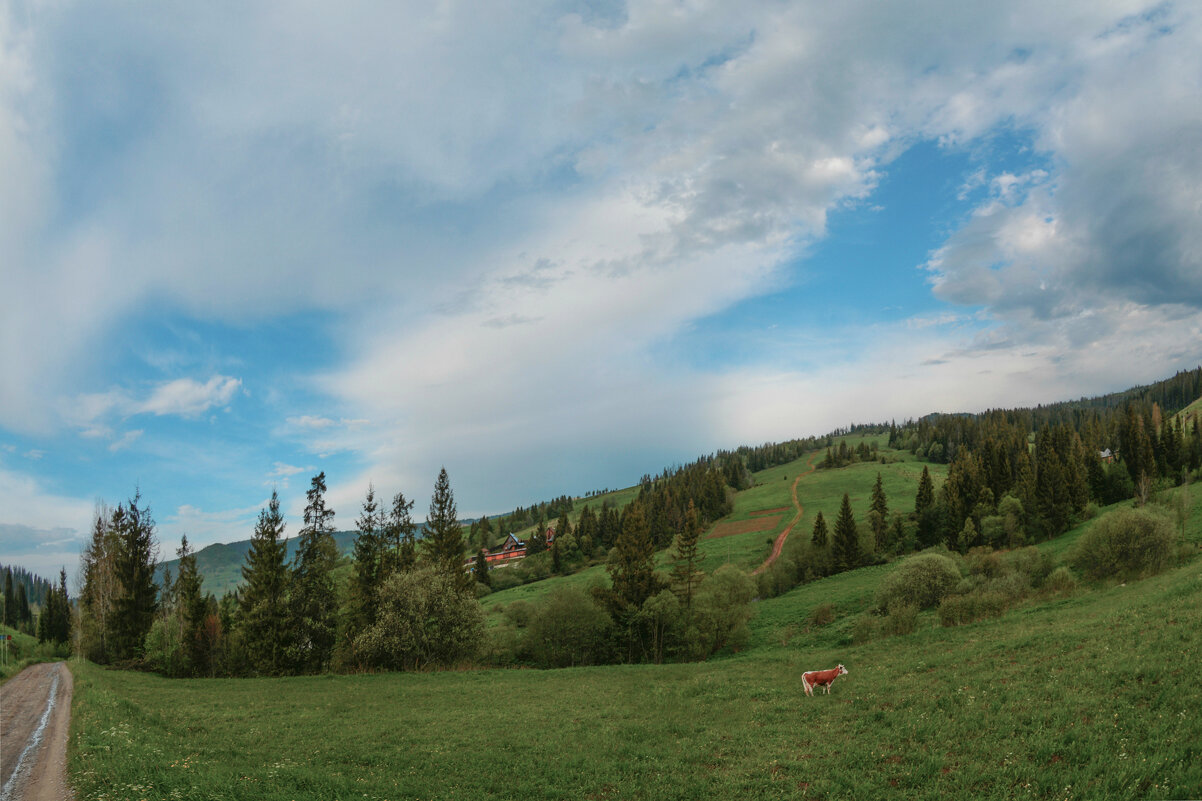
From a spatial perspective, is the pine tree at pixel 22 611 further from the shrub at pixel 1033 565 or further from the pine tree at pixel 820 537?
the shrub at pixel 1033 565

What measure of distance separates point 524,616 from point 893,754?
59.9 metres

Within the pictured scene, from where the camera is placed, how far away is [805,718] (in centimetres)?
2062

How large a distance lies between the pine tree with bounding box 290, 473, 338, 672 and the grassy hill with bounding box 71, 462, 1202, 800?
17.3 metres

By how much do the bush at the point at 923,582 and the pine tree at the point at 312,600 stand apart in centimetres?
5422

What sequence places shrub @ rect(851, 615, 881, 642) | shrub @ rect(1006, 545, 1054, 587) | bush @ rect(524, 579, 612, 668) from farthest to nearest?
bush @ rect(524, 579, 612, 668) → shrub @ rect(1006, 545, 1054, 587) → shrub @ rect(851, 615, 881, 642)

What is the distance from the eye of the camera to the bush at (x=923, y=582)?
157ft

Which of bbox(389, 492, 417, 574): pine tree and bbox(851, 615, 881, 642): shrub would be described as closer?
bbox(851, 615, 881, 642): shrub

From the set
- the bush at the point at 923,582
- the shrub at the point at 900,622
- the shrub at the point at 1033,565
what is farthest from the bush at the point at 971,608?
the shrub at the point at 1033,565

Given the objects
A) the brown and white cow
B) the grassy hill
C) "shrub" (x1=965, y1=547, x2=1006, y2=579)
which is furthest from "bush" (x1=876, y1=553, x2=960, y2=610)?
the brown and white cow

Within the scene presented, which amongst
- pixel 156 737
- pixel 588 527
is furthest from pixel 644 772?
pixel 588 527

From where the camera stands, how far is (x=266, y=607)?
50.5 meters

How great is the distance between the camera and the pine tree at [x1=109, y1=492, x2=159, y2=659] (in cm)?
6028

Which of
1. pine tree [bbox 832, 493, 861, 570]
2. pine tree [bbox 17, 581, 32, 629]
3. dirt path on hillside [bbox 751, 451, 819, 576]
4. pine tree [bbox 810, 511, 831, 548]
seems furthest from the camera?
pine tree [bbox 17, 581, 32, 629]

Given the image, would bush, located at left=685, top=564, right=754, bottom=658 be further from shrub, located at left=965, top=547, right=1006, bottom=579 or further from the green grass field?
the green grass field
